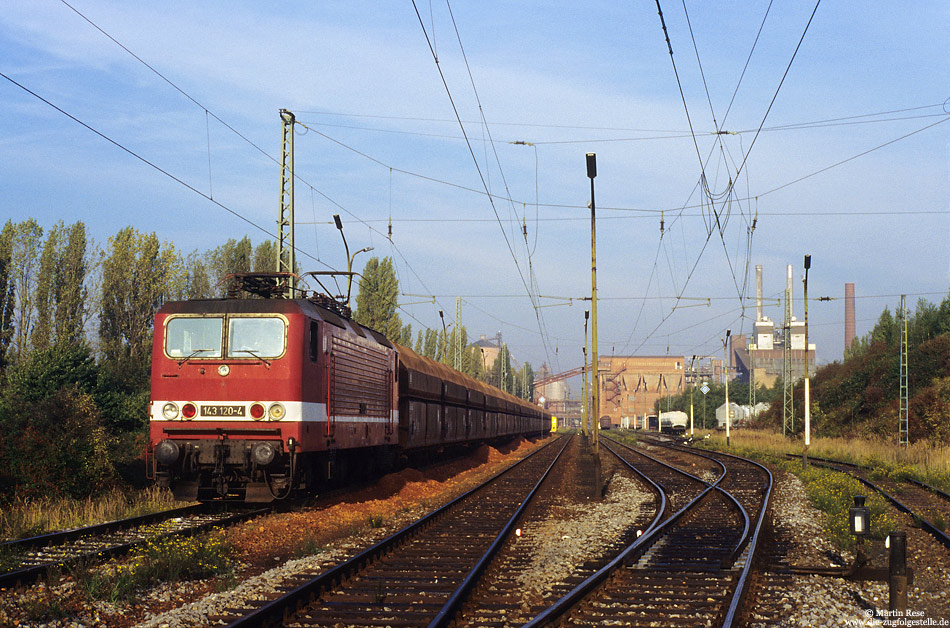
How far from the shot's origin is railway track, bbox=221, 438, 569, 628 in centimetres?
777

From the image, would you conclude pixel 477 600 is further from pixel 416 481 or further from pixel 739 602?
pixel 416 481

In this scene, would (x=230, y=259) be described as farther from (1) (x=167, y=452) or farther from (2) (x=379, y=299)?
(1) (x=167, y=452)

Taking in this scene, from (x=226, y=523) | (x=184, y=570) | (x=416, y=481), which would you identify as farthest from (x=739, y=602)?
(x=416, y=481)

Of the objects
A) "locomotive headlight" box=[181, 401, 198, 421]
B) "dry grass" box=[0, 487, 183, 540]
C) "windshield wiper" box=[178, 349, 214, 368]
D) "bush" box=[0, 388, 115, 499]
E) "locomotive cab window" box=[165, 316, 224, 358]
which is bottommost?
"dry grass" box=[0, 487, 183, 540]

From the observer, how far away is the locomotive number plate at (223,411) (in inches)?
570

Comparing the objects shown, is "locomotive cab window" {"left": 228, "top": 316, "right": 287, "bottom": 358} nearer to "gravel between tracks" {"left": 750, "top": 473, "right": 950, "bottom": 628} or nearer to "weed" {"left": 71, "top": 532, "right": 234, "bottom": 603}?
"weed" {"left": 71, "top": 532, "right": 234, "bottom": 603}

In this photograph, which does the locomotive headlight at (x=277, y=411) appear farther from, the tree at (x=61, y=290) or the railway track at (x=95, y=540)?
the tree at (x=61, y=290)

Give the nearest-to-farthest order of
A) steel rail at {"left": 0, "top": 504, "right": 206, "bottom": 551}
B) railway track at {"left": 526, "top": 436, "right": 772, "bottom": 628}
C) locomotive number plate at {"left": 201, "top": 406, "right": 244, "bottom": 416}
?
railway track at {"left": 526, "top": 436, "right": 772, "bottom": 628}
steel rail at {"left": 0, "top": 504, "right": 206, "bottom": 551}
locomotive number plate at {"left": 201, "top": 406, "right": 244, "bottom": 416}

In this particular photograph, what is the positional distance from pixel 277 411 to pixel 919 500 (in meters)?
15.0

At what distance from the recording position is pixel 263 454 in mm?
14094

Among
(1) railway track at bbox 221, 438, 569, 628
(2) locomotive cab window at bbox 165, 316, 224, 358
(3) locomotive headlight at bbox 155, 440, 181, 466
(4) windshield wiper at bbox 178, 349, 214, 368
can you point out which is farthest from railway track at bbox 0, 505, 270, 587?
(1) railway track at bbox 221, 438, 569, 628

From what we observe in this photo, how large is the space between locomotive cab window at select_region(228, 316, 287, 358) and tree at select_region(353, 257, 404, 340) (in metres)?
41.9

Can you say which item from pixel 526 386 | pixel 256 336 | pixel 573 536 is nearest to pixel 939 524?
pixel 573 536

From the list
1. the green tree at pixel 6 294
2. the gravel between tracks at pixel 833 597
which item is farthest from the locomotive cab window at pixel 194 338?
the green tree at pixel 6 294
